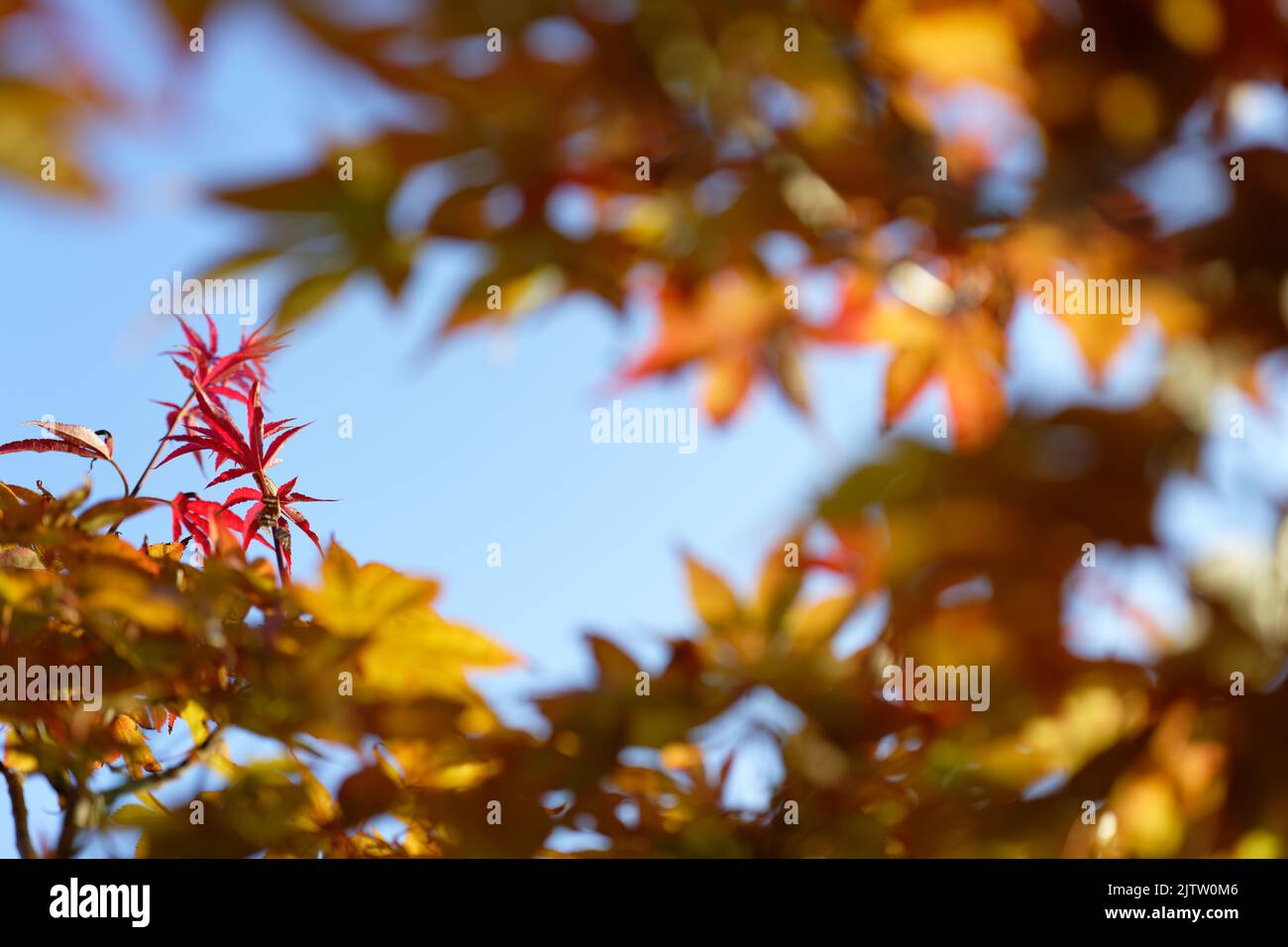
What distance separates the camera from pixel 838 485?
54 centimetres

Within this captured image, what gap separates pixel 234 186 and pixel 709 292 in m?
0.40

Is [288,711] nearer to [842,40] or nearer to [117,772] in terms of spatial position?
[117,772]

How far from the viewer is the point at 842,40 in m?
0.58

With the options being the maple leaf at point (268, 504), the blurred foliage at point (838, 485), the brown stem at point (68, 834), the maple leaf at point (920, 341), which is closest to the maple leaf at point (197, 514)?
the maple leaf at point (268, 504)

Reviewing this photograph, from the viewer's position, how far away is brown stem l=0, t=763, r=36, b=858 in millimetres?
784

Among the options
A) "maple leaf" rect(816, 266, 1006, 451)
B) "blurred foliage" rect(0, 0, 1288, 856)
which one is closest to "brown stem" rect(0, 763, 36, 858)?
"blurred foliage" rect(0, 0, 1288, 856)

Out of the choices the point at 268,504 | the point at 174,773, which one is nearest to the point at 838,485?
the point at 174,773

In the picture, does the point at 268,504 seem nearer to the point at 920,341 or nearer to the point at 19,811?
the point at 19,811

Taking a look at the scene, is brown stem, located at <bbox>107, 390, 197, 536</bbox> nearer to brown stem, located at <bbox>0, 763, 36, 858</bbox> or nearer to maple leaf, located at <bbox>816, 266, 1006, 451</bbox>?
brown stem, located at <bbox>0, 763, 36, 858</bbox>

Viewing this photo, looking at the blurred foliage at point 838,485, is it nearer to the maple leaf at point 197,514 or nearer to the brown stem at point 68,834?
the brown stem at point 68,834

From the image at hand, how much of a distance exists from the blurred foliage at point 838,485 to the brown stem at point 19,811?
0.15ft

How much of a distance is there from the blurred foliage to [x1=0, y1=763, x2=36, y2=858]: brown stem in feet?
0.15

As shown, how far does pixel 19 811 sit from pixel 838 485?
2.82ft
